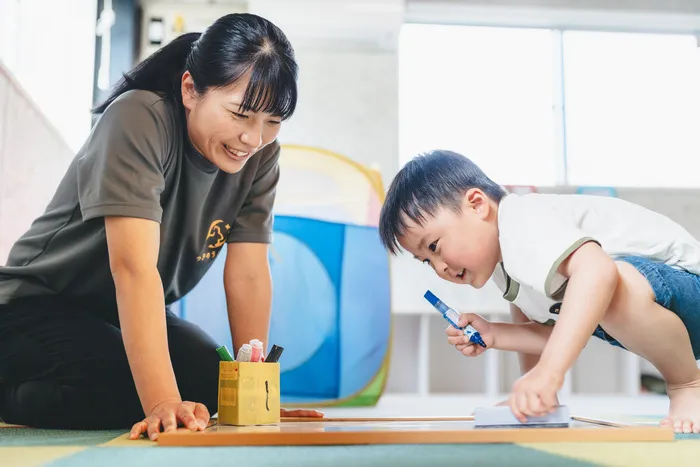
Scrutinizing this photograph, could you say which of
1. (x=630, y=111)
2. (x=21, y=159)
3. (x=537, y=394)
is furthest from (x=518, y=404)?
(x=630, y=111)

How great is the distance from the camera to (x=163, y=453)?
23.6 inches

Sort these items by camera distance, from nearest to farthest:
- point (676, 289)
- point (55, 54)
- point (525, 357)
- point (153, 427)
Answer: point (153, 427) → point (676, 289) → point (525, 357) → point (55, 54)

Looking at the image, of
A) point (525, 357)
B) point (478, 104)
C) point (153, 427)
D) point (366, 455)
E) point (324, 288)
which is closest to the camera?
point (366, 455)

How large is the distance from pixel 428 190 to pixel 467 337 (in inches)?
9.0

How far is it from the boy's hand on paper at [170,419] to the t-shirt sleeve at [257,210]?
412 millimetres

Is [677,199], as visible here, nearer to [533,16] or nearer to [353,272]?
[533,16]

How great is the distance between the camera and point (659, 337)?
934 millimetres

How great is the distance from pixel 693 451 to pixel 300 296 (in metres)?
1.34

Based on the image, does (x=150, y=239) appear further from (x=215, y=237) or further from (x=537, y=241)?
(x=537, y=241)

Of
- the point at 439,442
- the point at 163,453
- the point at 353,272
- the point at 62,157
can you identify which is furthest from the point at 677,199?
the point at 163,453

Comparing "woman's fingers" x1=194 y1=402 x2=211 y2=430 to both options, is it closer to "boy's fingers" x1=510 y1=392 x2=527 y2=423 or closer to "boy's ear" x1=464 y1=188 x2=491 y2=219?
"boy's fingers" x1=510 y1=392 x2=527 y2=423

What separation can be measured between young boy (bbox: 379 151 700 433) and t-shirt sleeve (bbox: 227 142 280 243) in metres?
0.21

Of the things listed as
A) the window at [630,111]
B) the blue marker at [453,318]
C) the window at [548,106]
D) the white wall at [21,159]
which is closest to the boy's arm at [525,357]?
the blue marker at [453,318]

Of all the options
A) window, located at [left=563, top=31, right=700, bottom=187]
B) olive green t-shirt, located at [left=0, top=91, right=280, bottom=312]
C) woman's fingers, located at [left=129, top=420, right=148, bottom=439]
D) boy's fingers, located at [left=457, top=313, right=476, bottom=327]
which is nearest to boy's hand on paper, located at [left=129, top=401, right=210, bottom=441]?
woman's fingers, located at [left=129, top=420, right=148, bottom=439]
